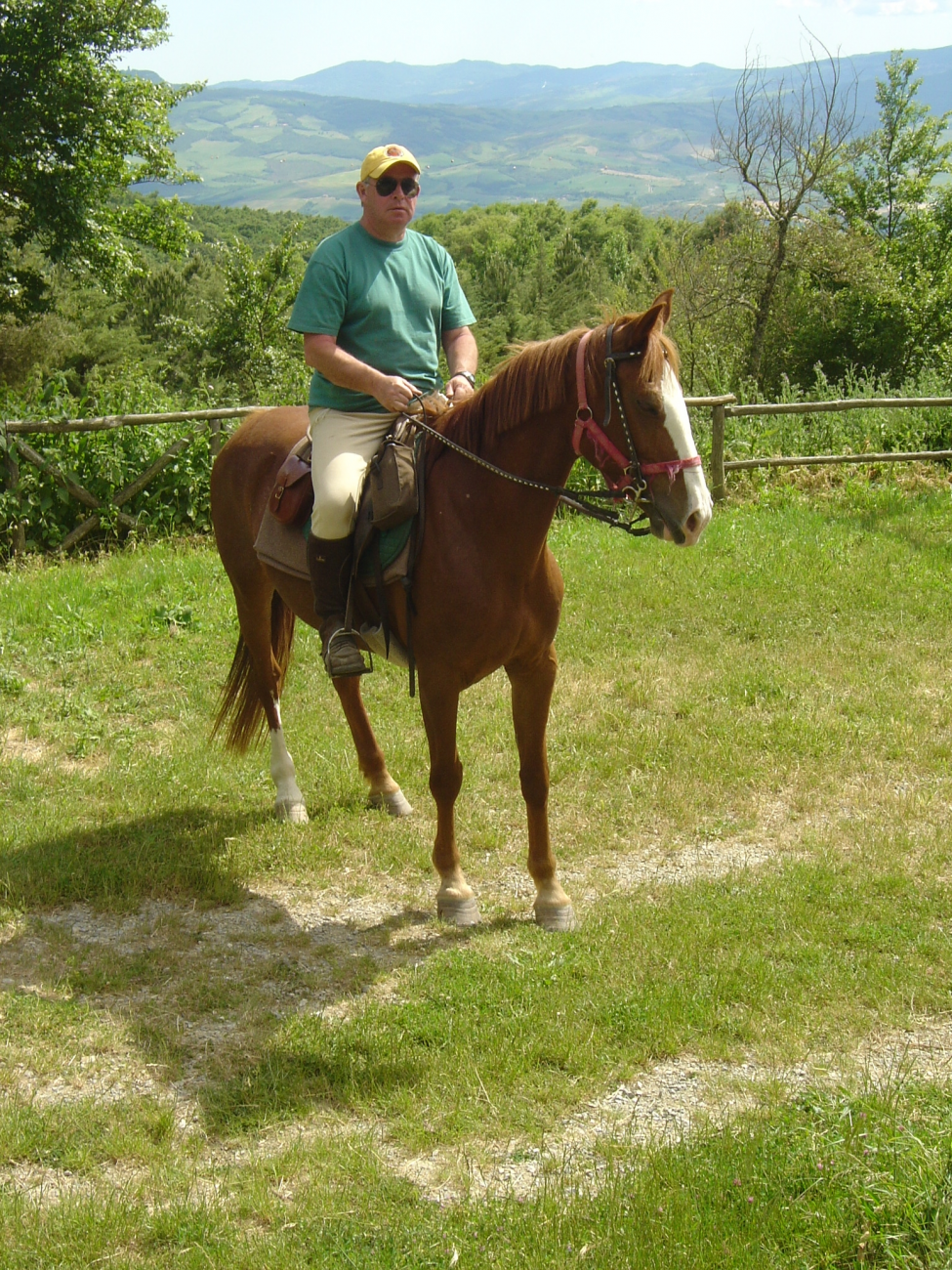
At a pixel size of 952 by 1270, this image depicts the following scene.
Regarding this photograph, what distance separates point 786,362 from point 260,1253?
3382 cm

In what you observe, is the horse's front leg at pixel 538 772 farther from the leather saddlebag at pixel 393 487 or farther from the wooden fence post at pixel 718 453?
the wooden fence post at pixel 718 453

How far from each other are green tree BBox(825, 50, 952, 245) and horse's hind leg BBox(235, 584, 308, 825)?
35.6 metres

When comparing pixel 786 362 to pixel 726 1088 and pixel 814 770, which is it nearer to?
pixel 814 770

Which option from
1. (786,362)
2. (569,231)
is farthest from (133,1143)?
(569,231)

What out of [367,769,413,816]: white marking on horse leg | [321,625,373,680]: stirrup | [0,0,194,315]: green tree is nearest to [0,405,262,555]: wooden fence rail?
[367,769,413,816]: white marking on horse leg

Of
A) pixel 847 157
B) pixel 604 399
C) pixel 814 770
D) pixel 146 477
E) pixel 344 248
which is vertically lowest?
pixel 814 770

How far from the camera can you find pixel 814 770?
6062mm

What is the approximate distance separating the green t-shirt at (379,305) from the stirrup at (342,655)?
1.05 metres

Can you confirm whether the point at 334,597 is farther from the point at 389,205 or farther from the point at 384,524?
the point at 389,205

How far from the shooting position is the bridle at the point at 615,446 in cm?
371

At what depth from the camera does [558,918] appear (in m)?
4.67

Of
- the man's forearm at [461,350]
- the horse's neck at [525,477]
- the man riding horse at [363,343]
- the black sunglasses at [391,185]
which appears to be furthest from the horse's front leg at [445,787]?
the black sunglasses at [391,185]

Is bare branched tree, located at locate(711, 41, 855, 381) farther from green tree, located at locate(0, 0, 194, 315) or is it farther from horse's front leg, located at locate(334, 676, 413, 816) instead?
horse's front leg, located at locate(334, 676, 413, 816)

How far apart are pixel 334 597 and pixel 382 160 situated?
1.90 m
